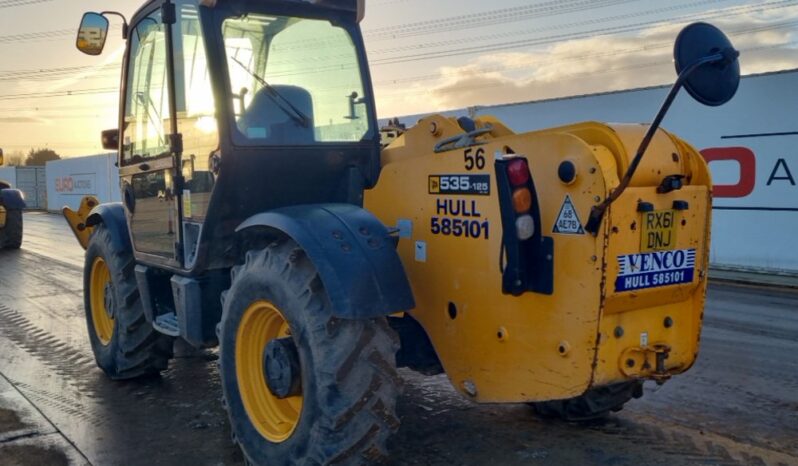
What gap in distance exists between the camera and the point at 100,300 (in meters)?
6.34

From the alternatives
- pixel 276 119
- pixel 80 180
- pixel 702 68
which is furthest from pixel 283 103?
pixel 80 180

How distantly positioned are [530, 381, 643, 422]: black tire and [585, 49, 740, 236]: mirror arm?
4.39 ft

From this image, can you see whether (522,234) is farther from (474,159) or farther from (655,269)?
(655,269)

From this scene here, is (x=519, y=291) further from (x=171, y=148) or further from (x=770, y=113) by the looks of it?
(x=770, y=113)

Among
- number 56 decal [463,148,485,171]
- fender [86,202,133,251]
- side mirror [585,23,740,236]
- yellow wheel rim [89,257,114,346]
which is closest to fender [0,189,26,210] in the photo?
yellow wheel rim [89,257,114,346]

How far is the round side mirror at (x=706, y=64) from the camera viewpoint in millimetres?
2996

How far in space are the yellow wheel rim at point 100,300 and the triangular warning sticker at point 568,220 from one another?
14.0ft

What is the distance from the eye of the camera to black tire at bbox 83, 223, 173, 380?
557cm

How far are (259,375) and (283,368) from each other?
0.45 meters

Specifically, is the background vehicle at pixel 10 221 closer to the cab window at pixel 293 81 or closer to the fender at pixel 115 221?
the fender at pixel 115 221

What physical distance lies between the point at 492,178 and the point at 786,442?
2.46 meters

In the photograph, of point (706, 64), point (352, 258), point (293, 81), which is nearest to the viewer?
point (706, 64)

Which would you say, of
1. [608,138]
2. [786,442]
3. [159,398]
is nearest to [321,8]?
[608,138]

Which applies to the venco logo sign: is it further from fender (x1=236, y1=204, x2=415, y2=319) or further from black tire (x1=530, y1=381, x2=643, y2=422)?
fender (x1=236, y1=204, x2=415, y2=319)
